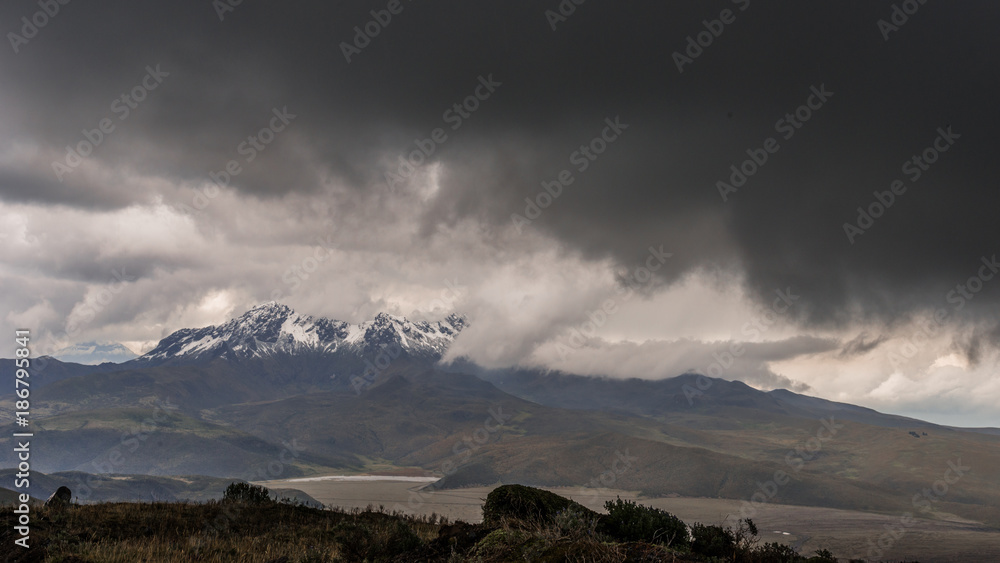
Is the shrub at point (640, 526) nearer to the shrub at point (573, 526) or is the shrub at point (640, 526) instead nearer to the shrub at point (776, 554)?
the shrub at point (776, 554)

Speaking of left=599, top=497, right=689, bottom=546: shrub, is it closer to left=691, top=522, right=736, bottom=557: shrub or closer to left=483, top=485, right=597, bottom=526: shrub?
left=691, top=522, right=736, bottom=557: shrub

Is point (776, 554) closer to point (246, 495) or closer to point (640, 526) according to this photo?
point (640, 526)

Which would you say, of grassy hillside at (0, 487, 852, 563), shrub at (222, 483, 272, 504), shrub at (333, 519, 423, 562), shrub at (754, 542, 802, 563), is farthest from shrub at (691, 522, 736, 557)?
shrub at (222, 483, 272, 504)

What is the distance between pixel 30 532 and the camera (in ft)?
54.0

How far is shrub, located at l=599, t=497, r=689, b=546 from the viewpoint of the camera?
15.3m

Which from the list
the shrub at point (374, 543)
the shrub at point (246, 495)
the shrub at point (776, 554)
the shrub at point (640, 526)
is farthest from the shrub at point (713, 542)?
the shrub at point (246, 495)

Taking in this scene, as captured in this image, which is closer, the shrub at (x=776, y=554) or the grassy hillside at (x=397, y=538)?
the grassy hillside at (x=397, y=538)

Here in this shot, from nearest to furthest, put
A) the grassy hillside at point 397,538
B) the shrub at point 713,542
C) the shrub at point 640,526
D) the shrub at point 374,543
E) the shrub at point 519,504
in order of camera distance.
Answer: the grassy hillside at point 397,538 → the shrub at point 374,543 → the shrub at point 640,526 → the shrub at point 713,542 → the shrub at point 519,504

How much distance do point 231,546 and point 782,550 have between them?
17.7 metres

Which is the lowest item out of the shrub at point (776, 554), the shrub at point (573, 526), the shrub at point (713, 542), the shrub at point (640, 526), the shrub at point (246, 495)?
the shrub at point (246, 495)

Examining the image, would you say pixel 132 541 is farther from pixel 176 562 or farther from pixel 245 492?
pixel 245 492

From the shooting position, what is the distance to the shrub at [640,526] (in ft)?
50.2

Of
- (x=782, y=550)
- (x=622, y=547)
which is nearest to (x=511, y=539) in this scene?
(x=622, y=547)

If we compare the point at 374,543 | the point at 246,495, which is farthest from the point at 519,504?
the point at 246,495
